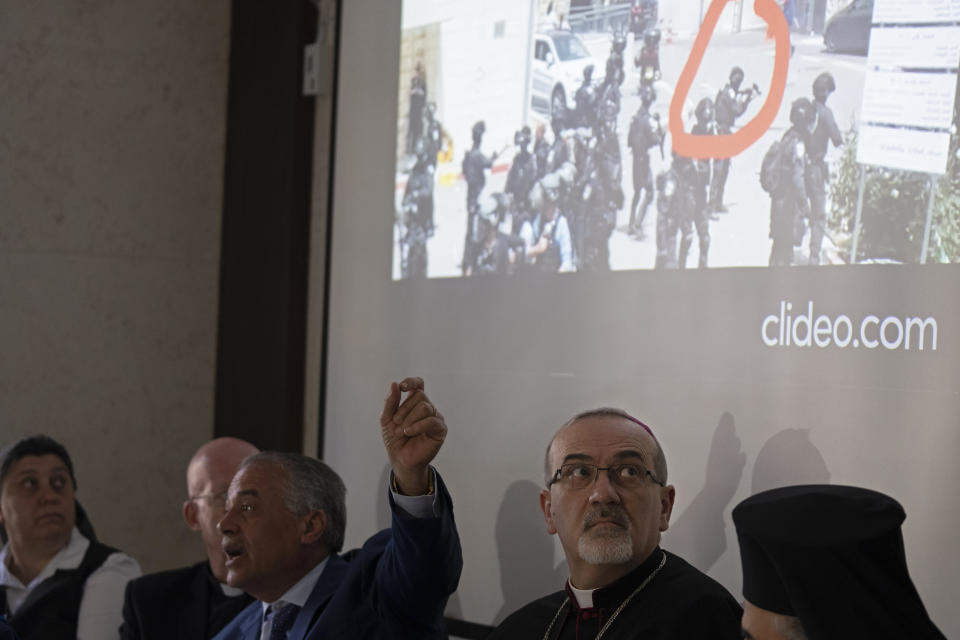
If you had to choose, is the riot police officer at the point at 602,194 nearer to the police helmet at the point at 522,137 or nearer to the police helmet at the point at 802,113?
the police helmet at the point at 522,137

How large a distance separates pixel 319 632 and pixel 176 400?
7.68 feet

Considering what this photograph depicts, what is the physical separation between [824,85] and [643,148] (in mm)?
548

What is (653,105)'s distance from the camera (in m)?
2.97

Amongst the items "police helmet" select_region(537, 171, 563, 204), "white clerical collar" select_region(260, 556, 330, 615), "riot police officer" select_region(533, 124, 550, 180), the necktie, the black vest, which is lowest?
the black vest

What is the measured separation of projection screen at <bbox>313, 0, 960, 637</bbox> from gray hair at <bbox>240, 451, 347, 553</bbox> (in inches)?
22.0

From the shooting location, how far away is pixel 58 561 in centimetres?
355

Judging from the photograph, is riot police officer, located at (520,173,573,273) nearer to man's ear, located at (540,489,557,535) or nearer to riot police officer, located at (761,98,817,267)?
riot police officer, located at (761,98,817,267)

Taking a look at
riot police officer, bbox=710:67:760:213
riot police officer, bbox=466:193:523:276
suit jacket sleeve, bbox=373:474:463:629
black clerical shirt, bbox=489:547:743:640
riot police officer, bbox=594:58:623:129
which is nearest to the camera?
black clerical shirt, bbox=489:547:743:640

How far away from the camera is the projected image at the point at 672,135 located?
2.43 m

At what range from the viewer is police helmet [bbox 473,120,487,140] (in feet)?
11.5

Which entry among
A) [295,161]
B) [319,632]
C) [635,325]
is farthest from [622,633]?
[295,161]

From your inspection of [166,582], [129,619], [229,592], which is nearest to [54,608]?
[129,619]
